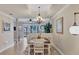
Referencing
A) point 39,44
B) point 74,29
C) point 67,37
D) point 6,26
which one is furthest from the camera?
point 39,44

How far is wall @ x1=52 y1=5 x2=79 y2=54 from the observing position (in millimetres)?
2455

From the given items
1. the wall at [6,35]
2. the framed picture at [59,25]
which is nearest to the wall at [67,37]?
the framed picture at [59,25]

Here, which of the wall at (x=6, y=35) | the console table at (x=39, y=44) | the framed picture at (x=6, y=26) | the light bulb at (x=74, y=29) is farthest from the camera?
the console table at (x=39, y=44)

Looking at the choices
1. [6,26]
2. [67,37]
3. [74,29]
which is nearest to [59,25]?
[67,37]

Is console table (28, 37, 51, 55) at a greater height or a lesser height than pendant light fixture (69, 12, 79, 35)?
lesser

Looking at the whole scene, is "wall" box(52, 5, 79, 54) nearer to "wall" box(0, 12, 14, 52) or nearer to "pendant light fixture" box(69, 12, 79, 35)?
"pendant light fixture" box(69, 12, 79, 35)

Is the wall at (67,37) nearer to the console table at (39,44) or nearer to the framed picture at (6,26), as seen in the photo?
the console table at (39,44)

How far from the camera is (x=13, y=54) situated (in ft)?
7.73

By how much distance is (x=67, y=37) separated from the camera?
2627mm

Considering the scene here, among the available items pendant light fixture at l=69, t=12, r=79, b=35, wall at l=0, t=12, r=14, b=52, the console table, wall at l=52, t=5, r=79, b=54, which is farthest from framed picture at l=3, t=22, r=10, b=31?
pendant light fixture at l=69, t=12, r=79, b=35

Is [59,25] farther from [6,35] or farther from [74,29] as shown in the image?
[6,35]

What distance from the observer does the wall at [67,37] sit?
2455mm
